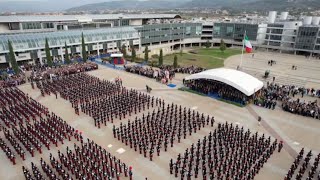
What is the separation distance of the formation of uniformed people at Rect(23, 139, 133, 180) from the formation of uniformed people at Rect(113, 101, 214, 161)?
9.01 feet

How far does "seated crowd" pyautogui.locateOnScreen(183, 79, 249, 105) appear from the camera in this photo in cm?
3276

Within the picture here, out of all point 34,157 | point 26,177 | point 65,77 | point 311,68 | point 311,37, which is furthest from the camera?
point 311,37

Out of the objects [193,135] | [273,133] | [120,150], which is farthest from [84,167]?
[273,133]

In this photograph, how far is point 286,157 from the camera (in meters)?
20.6

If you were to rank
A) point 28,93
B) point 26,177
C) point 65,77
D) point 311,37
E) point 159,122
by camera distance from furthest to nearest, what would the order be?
1. point 311,37
2. point 65,77
3. point 28,93
4. point 159,122
5. point 26,177

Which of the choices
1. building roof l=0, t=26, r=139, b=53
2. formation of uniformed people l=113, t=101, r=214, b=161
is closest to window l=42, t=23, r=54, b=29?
building roof l=0, t=26, r=139, b=53

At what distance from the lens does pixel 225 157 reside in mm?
19922

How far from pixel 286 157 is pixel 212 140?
655cm

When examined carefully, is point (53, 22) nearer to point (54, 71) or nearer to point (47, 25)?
point (47, 25)

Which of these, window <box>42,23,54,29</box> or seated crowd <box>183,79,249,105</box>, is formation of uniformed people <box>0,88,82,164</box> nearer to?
seated crowd <box>183,79,249,105</box>

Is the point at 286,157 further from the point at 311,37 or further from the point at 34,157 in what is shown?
the point at 311,37

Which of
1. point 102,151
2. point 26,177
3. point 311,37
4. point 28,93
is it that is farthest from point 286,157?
point 311,37

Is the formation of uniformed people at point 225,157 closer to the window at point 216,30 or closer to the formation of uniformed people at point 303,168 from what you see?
the formation of uniformed people at point 303,168

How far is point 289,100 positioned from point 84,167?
95.4 feet
